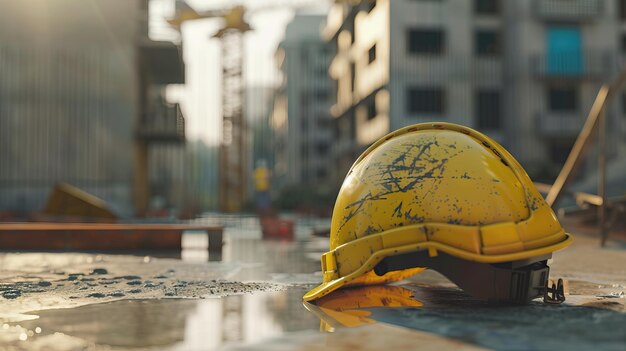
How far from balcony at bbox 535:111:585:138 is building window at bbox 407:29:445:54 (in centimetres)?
566

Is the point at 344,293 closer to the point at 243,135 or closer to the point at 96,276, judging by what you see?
the point at 96,276

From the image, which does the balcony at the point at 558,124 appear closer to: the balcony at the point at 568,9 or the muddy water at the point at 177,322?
the balcony at the point at 568,9

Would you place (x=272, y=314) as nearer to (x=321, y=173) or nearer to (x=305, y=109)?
(x=321, y=173)

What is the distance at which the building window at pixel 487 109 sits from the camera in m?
30.3

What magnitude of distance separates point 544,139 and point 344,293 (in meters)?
26.2

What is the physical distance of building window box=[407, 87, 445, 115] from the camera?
1166 inches

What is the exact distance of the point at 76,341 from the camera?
411cm

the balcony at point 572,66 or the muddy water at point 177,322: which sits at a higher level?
the balcony at point 572,66

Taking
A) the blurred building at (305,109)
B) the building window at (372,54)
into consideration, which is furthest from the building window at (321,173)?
the building window at (372,54)

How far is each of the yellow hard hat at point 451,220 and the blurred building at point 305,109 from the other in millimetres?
56376

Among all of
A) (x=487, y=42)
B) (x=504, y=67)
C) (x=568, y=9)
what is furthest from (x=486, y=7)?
(x=568, y=9)

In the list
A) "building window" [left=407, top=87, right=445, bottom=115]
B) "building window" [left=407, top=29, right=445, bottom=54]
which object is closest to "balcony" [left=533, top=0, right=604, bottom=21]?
"building window" [left=407, top=29, right=445, bottom=54]

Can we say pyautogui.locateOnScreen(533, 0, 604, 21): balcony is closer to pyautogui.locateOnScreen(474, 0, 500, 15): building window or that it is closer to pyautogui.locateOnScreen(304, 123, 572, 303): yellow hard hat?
pyautogui.locateOnScreen(474, 0, 500, 15): building window

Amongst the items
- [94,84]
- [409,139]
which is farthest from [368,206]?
[94,84]
